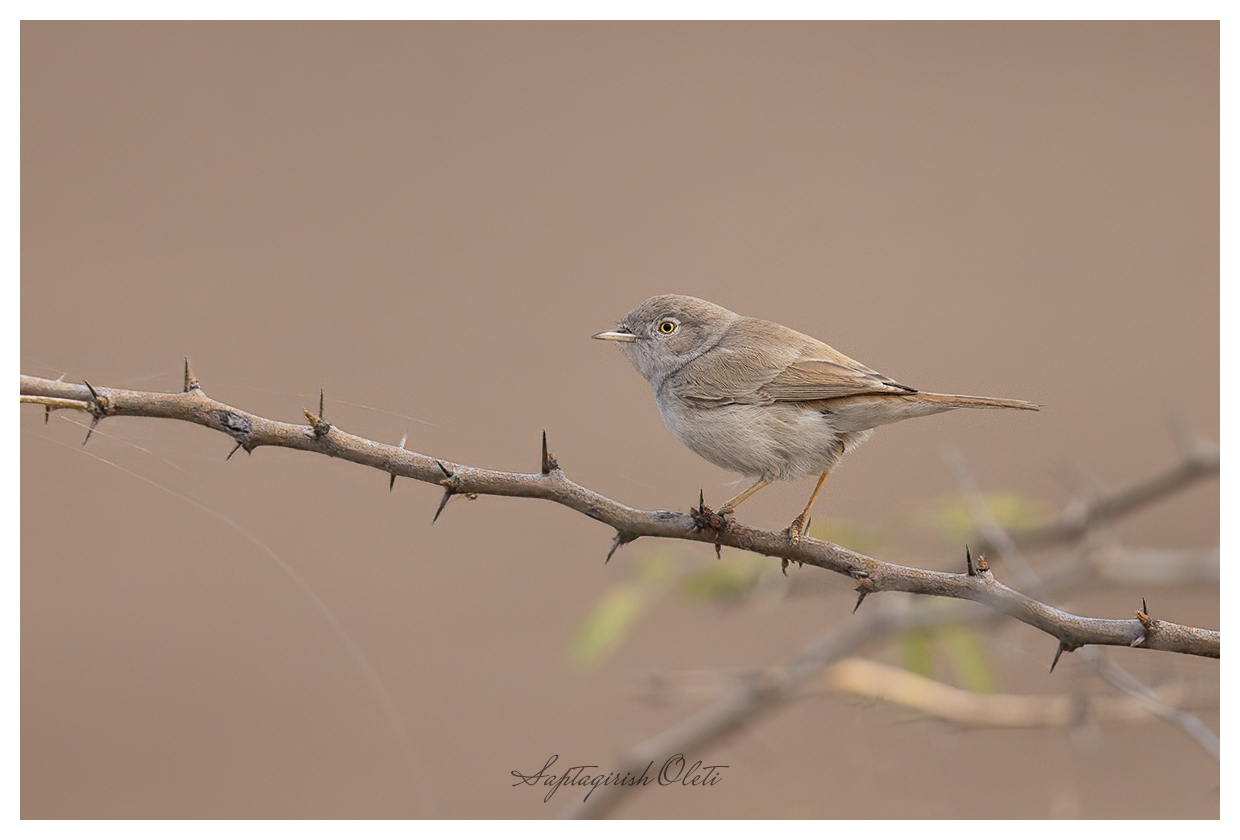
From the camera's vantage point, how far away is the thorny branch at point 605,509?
1606 mm

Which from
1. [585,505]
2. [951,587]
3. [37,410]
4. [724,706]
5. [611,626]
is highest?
[37,410]

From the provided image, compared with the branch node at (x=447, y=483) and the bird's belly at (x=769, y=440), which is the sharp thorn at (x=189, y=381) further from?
the bird's belly at (x=769, y=440)

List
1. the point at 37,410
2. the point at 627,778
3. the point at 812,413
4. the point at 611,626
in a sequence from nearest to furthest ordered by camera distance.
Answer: the point at 37,410, the point at 812,413, the point at 627,778, the point at 611,626

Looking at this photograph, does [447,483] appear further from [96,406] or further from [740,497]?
[740,497]

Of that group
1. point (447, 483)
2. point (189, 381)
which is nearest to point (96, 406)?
point (189, 381)

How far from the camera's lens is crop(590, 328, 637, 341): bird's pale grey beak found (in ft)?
8.04

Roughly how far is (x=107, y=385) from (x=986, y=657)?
267 cm

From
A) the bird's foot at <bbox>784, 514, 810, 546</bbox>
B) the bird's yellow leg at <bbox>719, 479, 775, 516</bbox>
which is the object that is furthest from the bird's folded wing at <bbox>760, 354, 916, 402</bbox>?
the bird's foot at <bbox>784, 514, 810, 546</bbox>

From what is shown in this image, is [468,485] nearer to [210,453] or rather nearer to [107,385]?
[210,453]

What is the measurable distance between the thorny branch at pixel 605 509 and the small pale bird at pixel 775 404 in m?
0.21

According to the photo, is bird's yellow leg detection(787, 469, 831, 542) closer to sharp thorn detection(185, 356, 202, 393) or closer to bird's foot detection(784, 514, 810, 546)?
bird's foot detection(784, 514, 810, 546)

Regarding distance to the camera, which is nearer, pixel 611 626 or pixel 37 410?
pixel 37 410

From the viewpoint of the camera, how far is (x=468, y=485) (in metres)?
1.64

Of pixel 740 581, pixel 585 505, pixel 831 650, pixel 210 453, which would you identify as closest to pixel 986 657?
pixel 831 650
